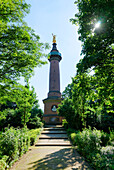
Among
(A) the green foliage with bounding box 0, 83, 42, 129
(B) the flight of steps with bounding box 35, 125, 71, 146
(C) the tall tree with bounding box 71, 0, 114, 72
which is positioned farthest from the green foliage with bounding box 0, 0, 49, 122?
(B) the flight of steps with bounding box 35, 125, 71, 146

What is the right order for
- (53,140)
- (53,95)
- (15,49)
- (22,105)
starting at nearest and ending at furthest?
(15,49)
(53,140)
(22,105)
(53,95)

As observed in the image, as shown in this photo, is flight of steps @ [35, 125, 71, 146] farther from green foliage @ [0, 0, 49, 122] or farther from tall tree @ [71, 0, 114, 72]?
tall tree @ [71, 0, 114, 72]

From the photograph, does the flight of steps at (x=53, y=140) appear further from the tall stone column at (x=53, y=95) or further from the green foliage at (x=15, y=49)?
the tall stone column at (x=53, y=95)

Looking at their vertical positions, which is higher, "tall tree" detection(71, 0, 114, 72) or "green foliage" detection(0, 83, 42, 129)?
"tall tree" detection(71, 0, 114, 72)

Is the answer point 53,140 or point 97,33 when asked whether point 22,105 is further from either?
point 97,33

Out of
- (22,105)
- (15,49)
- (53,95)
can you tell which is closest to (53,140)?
(22,105)

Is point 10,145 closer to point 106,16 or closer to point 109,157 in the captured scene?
point 109,157

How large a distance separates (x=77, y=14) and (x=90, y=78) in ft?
12.1

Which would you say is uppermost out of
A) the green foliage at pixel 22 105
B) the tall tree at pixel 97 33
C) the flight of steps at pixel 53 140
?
the tall tree at pixel 97 33

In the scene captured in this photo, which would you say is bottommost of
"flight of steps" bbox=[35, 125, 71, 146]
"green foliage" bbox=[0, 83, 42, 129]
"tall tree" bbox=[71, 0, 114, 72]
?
"flight of steps" bbox=[35, 125, 71, 146]

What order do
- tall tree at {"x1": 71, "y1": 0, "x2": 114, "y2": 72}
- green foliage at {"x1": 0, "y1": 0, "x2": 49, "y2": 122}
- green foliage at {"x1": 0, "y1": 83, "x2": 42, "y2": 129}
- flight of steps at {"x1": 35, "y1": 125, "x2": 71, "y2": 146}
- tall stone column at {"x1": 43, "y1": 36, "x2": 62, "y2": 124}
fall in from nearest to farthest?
tall tree at {"x1": 71, "y1": 0, "x2": 114, "y2": 72} < green foliage at {"x1": 0, "y1": 0, "x2": 49, "y2": 122} < green foliage at {"x1": 0, "y1": 83, "x2": 42, "y2": 129} < flight of steps at {"x1": 35, "y1": 125, "x2": 71, "y2": 146} < tall stone column at {"x1": 43, "y1": 36, "x2": 62, "y2": 124}

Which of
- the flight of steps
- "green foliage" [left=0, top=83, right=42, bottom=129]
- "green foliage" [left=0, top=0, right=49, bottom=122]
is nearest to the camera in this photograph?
"green foliage" [left=0, top=0, right=49, bottom=122]

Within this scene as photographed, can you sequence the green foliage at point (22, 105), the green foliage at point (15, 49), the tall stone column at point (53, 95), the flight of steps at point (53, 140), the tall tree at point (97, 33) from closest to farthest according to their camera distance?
→ the tall tree at point (97, 33), the green foliage at point (15, 49), the green foliage at point (22, 105), the flight of steps at point (53, 140), the tall stone column at point (53, 95)

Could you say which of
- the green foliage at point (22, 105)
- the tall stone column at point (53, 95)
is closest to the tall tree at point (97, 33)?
the green foliage at point (22, 105)
